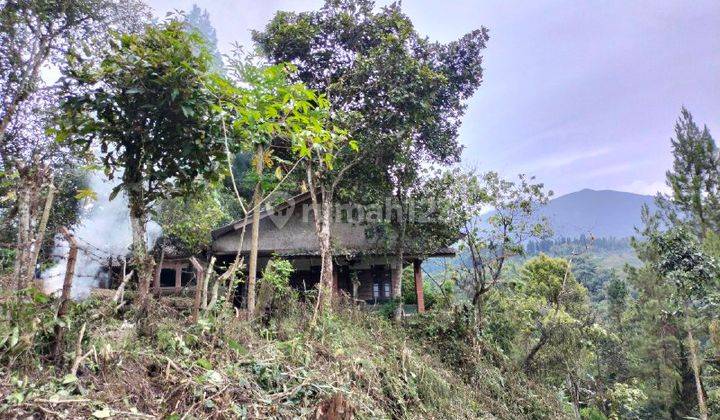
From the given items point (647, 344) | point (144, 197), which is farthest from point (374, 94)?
point (647, 344)

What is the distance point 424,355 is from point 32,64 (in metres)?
13.8

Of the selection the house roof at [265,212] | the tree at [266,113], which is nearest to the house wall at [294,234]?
the house roof at [265,212]

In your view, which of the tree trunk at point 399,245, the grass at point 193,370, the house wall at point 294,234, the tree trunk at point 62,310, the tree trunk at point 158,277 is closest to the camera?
the grass at point 193,370

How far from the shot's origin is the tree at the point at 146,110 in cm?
459

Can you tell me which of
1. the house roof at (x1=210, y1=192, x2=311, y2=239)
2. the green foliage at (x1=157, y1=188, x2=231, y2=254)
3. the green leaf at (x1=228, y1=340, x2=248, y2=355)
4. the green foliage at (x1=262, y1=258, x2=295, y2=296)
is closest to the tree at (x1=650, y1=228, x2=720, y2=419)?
the green foliage at (x1=262, y1=258, x2=295, y2=296)

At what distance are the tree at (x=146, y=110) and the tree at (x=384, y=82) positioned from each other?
6825mm

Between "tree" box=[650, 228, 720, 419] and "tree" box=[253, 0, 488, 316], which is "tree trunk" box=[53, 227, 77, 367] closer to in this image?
"tree" box=[253, 0, 488, 316]

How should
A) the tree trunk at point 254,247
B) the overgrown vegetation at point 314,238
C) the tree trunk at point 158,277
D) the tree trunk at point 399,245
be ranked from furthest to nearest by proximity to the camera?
1. the tree trunk at point 399,245
2. the tree trunk at point 158,277
3. the tree trunk at point 254,247
4. the overgrown vegetation at point 314,238

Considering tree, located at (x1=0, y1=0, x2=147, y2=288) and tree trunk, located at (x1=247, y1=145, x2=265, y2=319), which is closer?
tree trunk, located at (x1=247, y1=145, x2=265, y2=319)

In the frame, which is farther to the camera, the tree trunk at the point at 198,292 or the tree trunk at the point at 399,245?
the tree trunk at the point at 399,245

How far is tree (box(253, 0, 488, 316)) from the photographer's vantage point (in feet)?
39.2

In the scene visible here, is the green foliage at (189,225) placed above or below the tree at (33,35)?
below

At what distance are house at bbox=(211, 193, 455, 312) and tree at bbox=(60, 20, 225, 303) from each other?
9.05 m

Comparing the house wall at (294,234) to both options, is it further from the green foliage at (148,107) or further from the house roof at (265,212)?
the green foliage at (148,107)
